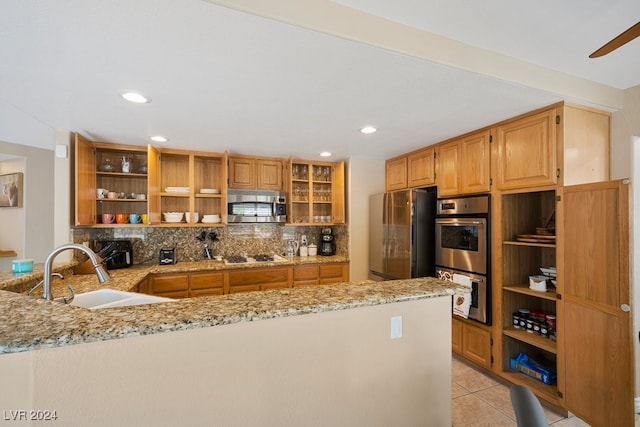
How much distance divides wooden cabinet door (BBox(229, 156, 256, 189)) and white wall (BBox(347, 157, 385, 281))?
1.31 metres

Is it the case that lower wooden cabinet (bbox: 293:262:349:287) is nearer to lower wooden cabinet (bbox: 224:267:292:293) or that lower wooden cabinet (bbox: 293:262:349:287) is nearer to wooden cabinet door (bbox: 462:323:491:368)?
lower wooden cabinet (bbox: 224:267:292:293)

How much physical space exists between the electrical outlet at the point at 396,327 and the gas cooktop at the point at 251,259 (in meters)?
2.47

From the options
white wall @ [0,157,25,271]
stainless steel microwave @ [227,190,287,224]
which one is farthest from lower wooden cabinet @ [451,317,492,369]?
white wall @ [0,157,25,271]

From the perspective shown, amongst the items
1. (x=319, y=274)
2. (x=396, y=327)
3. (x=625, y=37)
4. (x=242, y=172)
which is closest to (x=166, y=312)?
(x=396, y=327)

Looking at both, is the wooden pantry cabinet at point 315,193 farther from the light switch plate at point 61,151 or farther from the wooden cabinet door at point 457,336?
the light switch plate at point 61,151

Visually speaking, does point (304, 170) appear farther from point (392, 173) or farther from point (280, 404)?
point (280, 404)

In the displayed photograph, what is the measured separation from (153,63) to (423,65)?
4.80ft

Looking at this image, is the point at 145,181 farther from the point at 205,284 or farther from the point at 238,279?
the point at 238,279

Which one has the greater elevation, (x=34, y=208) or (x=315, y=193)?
(x=315, y=193)

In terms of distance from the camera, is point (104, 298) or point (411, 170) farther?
point (411, 170)

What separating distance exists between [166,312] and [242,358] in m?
0.33

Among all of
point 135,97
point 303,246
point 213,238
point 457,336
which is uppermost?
point 135,97

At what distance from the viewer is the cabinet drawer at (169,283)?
3.20 metres

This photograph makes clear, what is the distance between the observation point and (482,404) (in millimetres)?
2299
